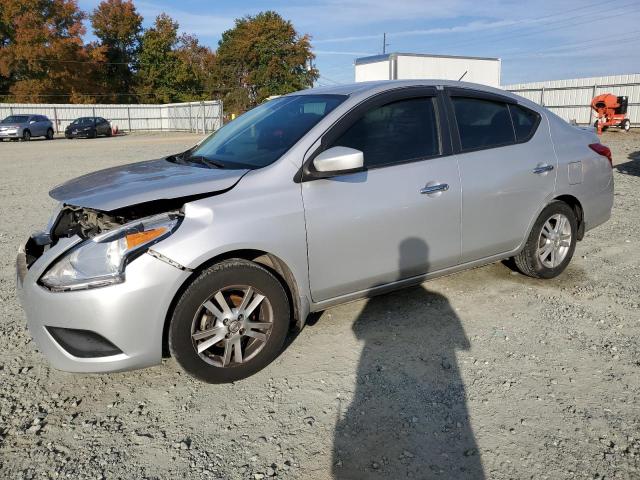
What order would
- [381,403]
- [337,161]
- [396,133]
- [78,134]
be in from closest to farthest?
[381,403], [337,161], [396,133], [78,134]

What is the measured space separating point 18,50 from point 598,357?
53325mm

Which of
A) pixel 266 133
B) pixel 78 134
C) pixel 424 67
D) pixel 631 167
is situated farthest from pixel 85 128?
pixel 266 133

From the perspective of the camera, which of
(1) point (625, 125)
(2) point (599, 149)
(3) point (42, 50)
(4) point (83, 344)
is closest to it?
(4) point (83, 344)

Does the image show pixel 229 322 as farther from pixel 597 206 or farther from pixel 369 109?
pixel 597 206

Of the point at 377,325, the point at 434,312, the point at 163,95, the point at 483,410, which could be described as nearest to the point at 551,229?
the point at 434,312

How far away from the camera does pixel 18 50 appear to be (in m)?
46.2

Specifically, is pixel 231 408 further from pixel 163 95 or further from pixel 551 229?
pixel 163 95

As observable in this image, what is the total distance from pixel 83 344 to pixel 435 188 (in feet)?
8.13

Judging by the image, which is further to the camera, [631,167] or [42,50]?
[42,50]

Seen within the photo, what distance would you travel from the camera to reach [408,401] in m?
3.11

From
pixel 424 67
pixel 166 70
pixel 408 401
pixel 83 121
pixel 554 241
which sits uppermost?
pixel 166 70

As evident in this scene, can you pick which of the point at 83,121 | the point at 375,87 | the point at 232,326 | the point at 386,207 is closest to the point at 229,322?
the point at 232,326

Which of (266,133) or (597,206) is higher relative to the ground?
(266,133)

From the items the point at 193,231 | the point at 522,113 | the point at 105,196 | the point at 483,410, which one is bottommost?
the point at 483,410
